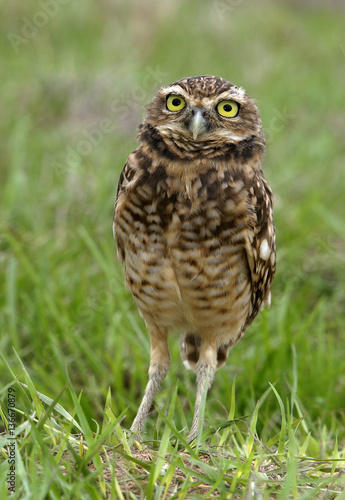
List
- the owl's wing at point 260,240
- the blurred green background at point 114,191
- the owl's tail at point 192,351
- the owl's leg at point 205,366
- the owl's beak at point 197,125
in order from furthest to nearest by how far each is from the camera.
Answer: the blurred green background at point 114,191 → the owl's tail at point 192,351 → the owl's leg at point 205,366 → the owl's wing at point 260,240 → the owl's beak at point 197,125

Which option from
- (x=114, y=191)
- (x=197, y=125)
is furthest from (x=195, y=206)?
(x=114, y=191)

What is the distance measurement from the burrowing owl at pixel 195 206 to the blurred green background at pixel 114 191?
49 cm

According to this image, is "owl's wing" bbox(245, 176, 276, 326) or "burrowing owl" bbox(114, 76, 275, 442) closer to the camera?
"burrowing owl" bbox(114, 76, 275, 442)

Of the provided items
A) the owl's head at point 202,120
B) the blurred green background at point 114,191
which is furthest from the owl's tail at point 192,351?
the owl's head at point 202,120

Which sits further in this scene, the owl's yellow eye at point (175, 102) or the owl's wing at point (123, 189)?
the owl's wing at point (123, 189)

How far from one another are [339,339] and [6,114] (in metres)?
4.15

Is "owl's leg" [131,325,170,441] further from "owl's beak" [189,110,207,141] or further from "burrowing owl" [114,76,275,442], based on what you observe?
"owl's beak" [189,110,207,141]

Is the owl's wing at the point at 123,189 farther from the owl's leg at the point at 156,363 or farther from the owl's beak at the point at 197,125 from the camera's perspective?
the owl's leg at the point at 156,363

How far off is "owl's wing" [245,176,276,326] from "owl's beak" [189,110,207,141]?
0.35m

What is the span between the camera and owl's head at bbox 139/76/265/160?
107 inches

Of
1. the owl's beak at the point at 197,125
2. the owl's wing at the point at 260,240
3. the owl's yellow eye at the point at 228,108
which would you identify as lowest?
the owl's wing at the point at 260,240

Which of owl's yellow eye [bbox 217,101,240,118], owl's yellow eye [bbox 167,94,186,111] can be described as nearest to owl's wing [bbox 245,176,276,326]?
owl's yellow eye [bbox 217,101,240,118]

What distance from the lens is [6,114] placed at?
6762mm

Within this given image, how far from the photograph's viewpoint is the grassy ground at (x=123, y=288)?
224 cm
